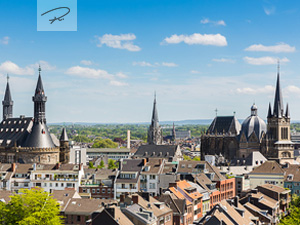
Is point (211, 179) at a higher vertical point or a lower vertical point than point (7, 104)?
lower

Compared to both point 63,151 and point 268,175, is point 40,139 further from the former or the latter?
point 268,175

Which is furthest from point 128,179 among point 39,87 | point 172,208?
point 39,87

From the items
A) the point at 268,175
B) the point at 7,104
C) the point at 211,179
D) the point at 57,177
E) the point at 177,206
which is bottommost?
the point at 177,206

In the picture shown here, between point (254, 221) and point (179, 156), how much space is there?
9862 cm

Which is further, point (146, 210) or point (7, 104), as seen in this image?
point (7, 104)

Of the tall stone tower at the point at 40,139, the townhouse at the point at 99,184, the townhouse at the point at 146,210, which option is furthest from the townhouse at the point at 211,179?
the tall stone tower at the point at 40,139

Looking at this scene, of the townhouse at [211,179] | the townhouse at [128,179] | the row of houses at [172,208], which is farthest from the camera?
the townhouse at [211,179]

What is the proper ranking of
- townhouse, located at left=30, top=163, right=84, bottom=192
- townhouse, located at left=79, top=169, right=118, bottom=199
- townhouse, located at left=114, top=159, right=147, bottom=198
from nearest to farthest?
townhouse, located at left=79, top=169, right=118, bottom=199 < townhouse, located at left=114, top=159, right=147, bottom=198 < townhouse, located at left=30, top=163, right=84, bottom=192

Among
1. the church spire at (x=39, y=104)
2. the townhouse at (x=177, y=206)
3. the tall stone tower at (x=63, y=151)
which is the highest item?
the church spire at (x=39, y=104)

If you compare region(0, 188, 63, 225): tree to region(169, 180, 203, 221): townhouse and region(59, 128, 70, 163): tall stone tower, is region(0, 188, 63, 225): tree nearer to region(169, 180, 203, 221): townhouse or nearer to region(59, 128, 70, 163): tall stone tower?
region(169, 180, 203, 221): townhouse

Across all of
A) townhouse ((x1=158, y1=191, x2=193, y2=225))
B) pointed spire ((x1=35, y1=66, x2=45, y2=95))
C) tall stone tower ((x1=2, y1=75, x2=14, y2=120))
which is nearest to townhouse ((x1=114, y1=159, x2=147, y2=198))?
townhouse ((x1=158, y1=191, x2=193, y2=225))

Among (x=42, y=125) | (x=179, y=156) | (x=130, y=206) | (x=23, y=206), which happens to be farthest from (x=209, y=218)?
(x=179, y=156)

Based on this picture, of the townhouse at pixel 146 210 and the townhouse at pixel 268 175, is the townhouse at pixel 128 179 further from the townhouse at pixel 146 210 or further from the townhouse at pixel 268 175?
the townhouse at pixel 268 175

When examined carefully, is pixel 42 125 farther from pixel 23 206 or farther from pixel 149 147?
pixel 23 206
